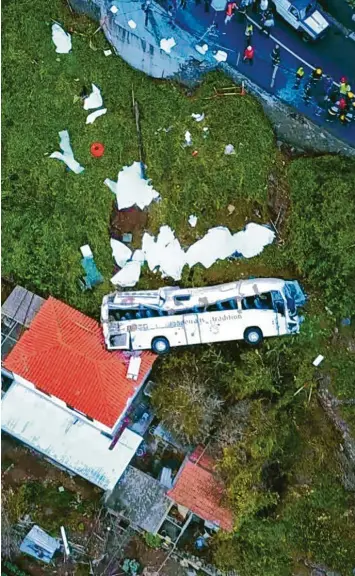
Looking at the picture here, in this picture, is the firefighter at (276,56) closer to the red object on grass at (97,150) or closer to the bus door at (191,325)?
the red object on grass at (97,150)

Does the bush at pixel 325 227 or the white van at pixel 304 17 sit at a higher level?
the white van at pixel 304 17

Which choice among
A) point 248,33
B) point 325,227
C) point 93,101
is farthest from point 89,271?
point 248,33

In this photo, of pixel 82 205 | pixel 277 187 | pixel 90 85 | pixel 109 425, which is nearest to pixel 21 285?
pixel 82 205

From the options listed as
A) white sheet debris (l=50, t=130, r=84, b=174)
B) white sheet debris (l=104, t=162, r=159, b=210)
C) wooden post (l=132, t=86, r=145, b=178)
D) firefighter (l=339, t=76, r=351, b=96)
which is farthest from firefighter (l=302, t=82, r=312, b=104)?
white sheet debris (l=50, t=130, r=84, b=174)

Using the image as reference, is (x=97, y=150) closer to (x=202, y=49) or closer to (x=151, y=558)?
(x=202, y=49)

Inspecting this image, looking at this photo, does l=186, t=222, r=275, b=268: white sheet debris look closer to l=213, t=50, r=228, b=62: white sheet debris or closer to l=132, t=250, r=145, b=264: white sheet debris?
l=132, t=250, r=145, b=264: white sheet debris

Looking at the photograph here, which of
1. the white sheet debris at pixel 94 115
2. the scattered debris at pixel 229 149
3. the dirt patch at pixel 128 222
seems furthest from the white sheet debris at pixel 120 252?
the scattered debris at pixel 229 149
